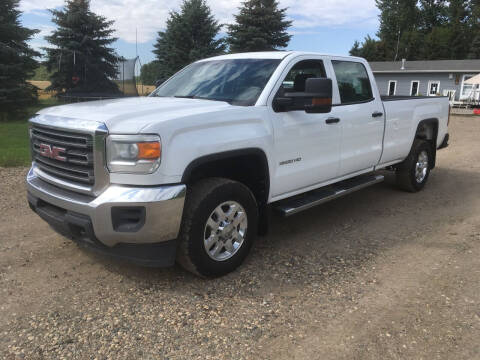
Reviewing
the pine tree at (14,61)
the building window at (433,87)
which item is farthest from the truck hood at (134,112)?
the building window at (433,87)

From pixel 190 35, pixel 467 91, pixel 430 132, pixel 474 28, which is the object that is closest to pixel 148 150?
pixel 430 132

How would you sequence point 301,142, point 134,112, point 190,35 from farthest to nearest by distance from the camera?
point 190,35
point 301,142
point 134,112

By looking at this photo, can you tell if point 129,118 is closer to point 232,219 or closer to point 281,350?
point 232,219

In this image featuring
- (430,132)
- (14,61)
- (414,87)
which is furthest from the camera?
(414,87)

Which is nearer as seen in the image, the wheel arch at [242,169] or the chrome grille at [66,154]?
the chrome grille at [66,154]

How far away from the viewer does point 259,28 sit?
29.5 meters

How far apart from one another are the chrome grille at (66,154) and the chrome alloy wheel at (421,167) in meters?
5.23

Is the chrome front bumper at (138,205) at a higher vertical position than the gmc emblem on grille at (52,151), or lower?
lower

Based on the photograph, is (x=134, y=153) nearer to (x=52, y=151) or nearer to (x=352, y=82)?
(x=52, y=151)

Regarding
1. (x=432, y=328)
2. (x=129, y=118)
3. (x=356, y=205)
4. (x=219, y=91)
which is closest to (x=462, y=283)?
(x=432, y=328)

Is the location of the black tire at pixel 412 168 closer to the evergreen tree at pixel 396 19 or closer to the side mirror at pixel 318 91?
the side mirror at pixel 318 91

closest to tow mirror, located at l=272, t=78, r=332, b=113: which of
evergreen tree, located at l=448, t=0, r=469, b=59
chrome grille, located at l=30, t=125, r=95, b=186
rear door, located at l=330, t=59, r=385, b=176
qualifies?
rear door, located at l=330, t=59, r=385, b=176

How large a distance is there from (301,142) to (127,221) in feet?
6.33

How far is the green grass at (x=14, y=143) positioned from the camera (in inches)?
323
